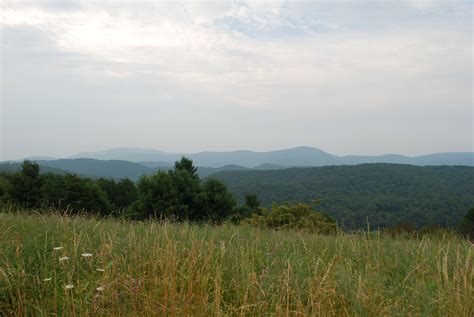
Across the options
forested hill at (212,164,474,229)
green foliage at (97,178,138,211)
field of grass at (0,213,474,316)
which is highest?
field of grass at (0,213,474,316)

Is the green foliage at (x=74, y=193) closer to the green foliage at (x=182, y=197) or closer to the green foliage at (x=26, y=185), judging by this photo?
the green foliage at (x=26, y=185)

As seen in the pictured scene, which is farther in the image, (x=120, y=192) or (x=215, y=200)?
(x=120, y=192)

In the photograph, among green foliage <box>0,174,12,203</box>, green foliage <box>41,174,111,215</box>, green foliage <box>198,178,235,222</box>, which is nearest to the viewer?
green foliage <box>198,178,235,222</box>

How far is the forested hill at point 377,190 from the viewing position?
68.9 metres

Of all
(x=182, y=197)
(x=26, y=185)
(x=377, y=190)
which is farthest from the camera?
(x=377, y=190)

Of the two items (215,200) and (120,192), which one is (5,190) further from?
(215,200)

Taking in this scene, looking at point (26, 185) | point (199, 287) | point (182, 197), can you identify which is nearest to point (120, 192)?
point (26, 185)

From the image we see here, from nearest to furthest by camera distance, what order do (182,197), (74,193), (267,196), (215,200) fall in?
1. (182,197)
2. (215,200)
3. (74,193)
4. (267,196)

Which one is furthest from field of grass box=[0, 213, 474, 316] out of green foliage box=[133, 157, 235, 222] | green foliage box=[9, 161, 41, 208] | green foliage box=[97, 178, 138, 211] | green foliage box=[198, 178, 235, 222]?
green foliage box=[97, 178, 138, 211]

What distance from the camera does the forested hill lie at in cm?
6888

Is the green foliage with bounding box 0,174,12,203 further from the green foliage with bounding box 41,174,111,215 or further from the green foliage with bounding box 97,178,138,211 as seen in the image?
the green foliage with bounding box 97,178,138,211

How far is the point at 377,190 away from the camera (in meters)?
112

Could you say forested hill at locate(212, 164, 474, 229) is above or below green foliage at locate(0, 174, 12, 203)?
below

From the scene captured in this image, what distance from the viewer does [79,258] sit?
4.65 m
